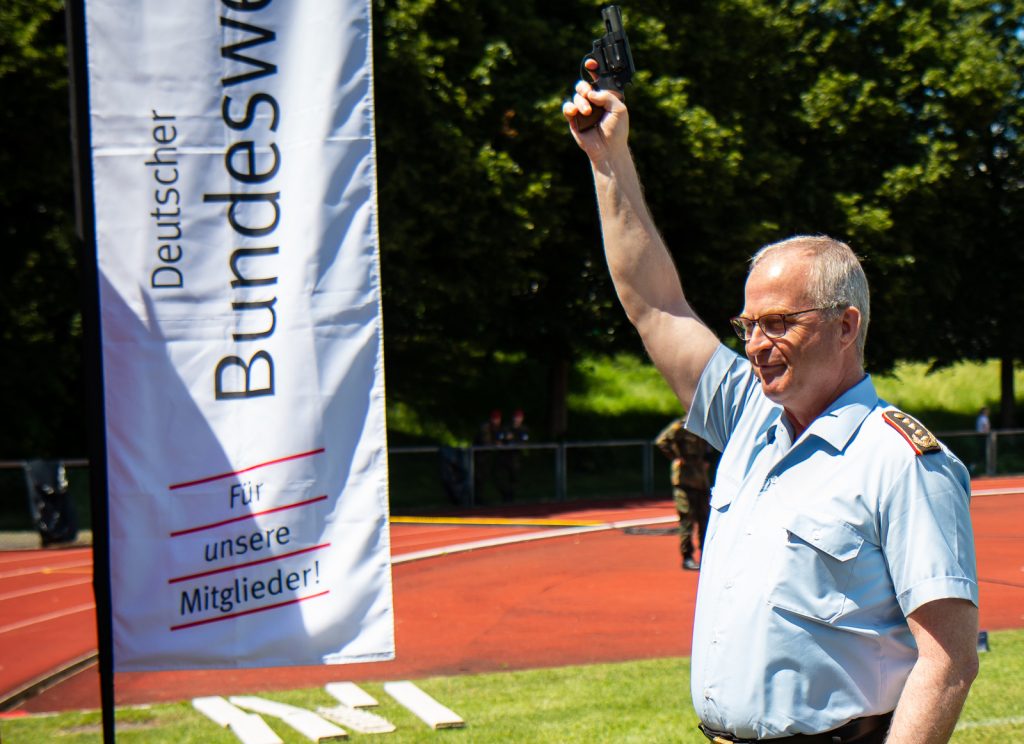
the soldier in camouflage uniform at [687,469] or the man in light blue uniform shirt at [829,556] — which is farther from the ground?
the man in light blue uniform shirt at [829,556]

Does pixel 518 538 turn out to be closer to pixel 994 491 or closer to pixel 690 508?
pixel 690 508

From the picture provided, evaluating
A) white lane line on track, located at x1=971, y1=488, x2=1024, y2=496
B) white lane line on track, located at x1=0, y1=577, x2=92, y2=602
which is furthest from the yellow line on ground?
white lane line on track, located at x1=971, y1=488, x2=1024, y2=496

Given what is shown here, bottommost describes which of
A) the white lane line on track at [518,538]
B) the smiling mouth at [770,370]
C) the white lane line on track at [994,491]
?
the white lane line on track at [994,491]

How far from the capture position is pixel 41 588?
14531mm

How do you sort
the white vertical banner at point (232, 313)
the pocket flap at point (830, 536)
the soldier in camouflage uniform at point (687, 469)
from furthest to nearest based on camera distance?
1. the soldier in camouflage uniform at point (687, 469)
2. the white vertical banner at point (232, 313)
3. the pocket flap at point (830, 536)

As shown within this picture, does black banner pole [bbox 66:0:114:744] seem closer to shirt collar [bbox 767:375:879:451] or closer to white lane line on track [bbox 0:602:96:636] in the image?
shirt collar [bbox 767:375:879:451]

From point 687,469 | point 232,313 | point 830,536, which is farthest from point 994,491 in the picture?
point 830,536

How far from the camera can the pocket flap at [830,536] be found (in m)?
2.57

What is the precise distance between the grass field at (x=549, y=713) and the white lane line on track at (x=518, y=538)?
6.85 meters

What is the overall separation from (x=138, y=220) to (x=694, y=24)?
24520mm

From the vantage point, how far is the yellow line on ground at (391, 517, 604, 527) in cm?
2023

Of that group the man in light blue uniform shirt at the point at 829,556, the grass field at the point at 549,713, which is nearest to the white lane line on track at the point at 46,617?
the grass field at the point at 549,713

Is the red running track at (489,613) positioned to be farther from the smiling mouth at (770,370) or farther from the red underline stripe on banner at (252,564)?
the smiling mouth at (770,370)

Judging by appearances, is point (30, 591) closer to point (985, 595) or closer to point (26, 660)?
point (26, 660)
